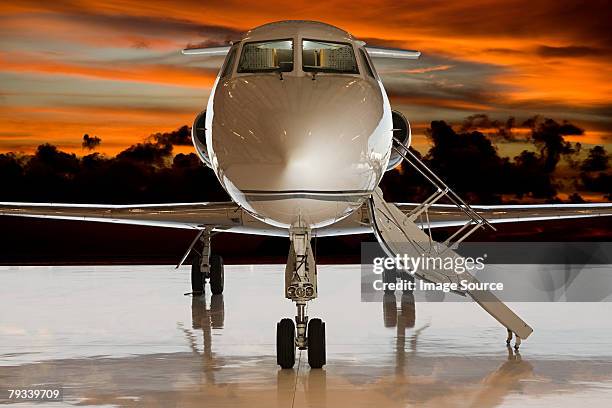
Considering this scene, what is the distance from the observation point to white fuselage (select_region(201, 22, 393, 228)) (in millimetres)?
9102

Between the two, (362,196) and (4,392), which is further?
(362,196)

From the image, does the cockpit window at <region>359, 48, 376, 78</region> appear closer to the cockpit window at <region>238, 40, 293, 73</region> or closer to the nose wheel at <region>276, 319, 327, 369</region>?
the cockpit window at <region>238, 40, 293, 73</region>

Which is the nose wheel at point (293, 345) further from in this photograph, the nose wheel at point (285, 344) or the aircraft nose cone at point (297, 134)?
the aircraft nose cone at point (297, 134)

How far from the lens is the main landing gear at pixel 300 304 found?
10.2 m

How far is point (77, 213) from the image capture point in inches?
612

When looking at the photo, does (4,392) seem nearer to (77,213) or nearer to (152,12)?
(77,213)

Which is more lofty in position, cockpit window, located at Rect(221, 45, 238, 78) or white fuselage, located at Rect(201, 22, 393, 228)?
cockpit window, located at Rect(221, 45, 238, 78)

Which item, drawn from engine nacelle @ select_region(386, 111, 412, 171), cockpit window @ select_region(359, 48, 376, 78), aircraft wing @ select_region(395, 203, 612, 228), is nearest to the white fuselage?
cockpit window @ select_region(359, 48, 376, 78)

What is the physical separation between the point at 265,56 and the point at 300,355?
323 cm

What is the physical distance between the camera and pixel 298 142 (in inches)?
356

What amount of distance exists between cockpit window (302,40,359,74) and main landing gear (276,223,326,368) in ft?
5.30

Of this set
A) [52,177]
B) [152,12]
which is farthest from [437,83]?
[52,177]

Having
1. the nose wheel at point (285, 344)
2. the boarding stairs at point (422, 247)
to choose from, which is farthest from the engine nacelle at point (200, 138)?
the nose wheel at point (285, 344)

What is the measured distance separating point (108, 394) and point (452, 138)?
984 inches
